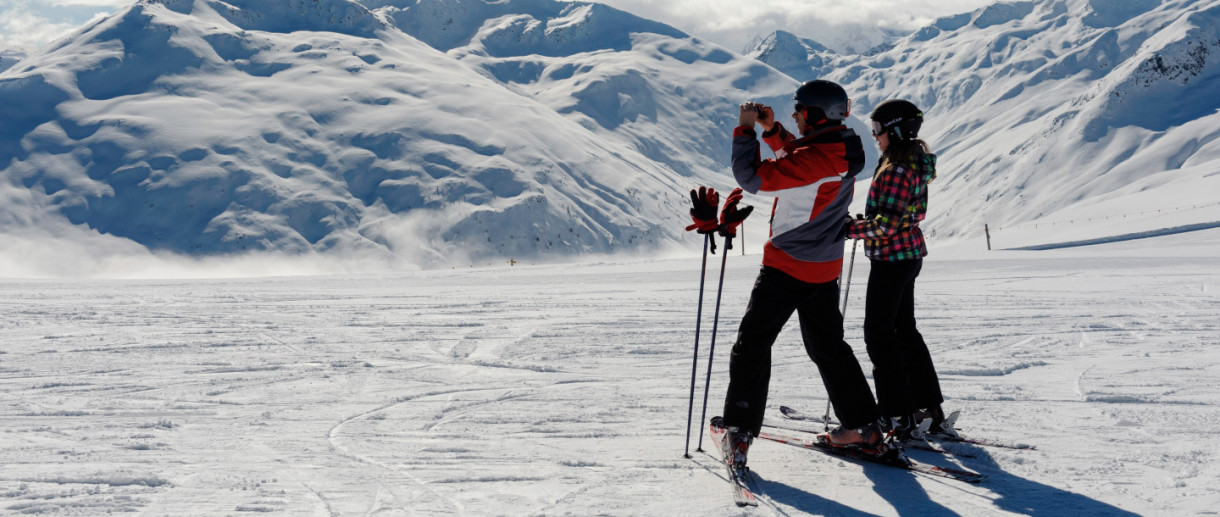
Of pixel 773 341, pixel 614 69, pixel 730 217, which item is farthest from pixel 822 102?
pixel 614 69

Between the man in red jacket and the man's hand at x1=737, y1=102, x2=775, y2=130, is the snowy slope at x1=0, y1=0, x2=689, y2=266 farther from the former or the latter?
the man's hand at x1=737, y1=102, x2=775, y2=130

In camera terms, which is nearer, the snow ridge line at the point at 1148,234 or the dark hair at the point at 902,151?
the dark hair at the point at 902,151

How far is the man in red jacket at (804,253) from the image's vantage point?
3873 millimetres

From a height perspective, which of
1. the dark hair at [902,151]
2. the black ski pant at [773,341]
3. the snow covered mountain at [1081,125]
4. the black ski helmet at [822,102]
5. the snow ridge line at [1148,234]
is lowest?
the black ski pant at [773,341]

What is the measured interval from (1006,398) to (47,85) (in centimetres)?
7688

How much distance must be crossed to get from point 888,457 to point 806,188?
1.44m

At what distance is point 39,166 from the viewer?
184 ft

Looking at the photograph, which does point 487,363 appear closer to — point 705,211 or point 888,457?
point 705,211

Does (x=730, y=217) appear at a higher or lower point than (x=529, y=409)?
higher

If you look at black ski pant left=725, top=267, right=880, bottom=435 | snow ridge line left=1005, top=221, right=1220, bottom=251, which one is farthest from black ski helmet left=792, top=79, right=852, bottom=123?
snow ridge line left=1005, top=221, right=1220, bottom=251

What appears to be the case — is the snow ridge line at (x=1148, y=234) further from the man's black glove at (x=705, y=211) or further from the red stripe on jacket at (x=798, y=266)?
the man's black glove at (x=705, y=211)

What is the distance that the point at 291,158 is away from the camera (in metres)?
59.9

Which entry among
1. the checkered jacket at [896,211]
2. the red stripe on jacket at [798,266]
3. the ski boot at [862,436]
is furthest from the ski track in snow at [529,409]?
the checkered jacket at [896,211]

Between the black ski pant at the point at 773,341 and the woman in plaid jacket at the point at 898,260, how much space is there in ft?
1.05
